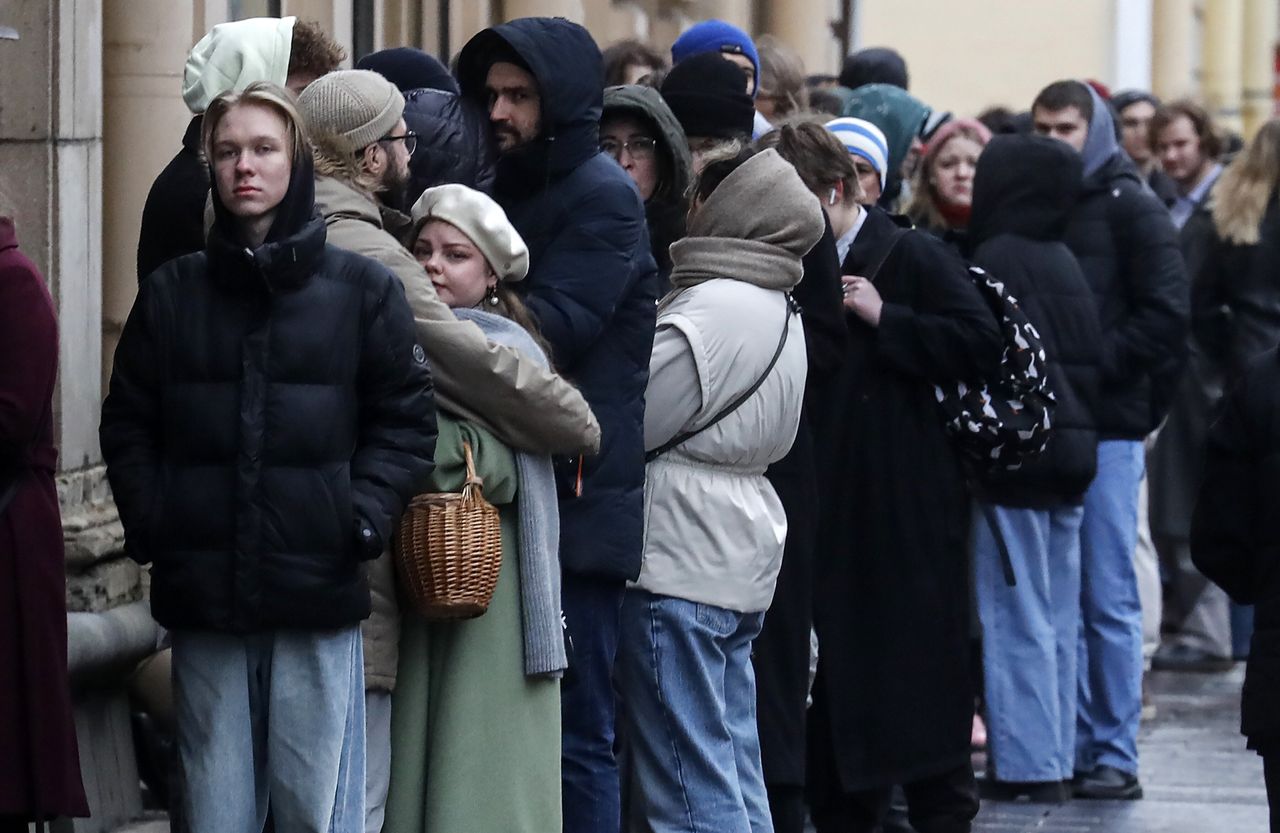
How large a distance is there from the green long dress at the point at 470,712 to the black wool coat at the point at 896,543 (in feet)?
5.80

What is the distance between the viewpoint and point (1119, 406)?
8828 mm

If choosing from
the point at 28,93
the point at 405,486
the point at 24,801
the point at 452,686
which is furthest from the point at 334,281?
the point at 28,93

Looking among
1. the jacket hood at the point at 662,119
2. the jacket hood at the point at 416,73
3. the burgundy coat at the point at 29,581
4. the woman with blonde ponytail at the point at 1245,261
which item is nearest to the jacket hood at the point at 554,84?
the jacket hood at the point at 416,73

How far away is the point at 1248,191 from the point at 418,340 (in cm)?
575

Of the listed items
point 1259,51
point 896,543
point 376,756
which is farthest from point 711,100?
point 1259,51

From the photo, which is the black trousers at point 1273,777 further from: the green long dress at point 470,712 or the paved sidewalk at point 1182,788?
the paved sidewalk at point 1182,788

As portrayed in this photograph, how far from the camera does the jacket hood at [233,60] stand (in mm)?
5844

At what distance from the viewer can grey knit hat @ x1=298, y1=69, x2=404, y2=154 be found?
17.8ft

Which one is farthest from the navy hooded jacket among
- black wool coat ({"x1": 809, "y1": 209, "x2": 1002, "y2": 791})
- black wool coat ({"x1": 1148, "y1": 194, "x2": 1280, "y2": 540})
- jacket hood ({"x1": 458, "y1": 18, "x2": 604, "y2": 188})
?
black wool coat ({"x1": 1148, "y1": 194, "x2": 1280, "y2": 540})

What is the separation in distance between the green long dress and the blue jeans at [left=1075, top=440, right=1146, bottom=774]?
3.73 m

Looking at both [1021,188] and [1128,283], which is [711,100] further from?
[1128,283]

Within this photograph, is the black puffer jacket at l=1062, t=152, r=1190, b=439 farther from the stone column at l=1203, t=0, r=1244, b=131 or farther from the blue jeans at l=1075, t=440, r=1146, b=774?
the stone column at l=1203, t=0, r=1244, b=131

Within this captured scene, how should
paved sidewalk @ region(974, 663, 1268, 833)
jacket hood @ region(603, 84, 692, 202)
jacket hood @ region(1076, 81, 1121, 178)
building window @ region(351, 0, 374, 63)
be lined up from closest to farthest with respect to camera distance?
jacket hood @ region(603, 84, 692, 202) < paved sidewalk @ region(974, 663, 1268, 833) < jacket hood @ region(1076, 81, 1121, 178) < building window @ region(351, 0, 374, 63)

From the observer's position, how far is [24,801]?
211 inches
